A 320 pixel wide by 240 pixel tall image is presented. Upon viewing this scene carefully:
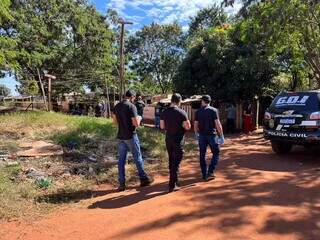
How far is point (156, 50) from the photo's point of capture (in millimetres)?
50094

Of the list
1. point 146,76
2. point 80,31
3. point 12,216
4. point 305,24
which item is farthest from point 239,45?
point 146,76

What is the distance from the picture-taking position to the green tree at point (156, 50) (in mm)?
48938

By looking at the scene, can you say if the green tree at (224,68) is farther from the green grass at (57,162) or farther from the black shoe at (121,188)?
the black shoe at (121,188)

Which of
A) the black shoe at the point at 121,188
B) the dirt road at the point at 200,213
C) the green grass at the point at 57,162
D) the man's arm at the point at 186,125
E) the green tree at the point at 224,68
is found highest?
the green tree at the point at 224,68

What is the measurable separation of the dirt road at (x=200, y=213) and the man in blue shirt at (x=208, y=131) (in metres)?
0.35

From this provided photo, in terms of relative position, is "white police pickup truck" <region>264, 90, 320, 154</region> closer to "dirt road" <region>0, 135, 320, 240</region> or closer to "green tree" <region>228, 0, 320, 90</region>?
"dirt road" <region>0, 135, 320, 240</region>

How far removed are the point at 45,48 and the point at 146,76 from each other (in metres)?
24.5

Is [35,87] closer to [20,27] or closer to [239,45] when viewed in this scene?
[20,27]

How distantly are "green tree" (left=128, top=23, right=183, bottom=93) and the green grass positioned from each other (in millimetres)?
33517

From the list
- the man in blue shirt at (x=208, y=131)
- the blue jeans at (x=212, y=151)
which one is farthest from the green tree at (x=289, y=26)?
the blue jeans at (x=212, y=151)

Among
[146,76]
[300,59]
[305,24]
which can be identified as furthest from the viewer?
[146,76]

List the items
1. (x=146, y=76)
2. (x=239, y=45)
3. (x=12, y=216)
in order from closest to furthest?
(x=12, y=216)
(x=239, y=45)
(x=146, y=76)

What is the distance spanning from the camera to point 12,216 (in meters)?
6.71

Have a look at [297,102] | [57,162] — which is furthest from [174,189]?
[297,102]
